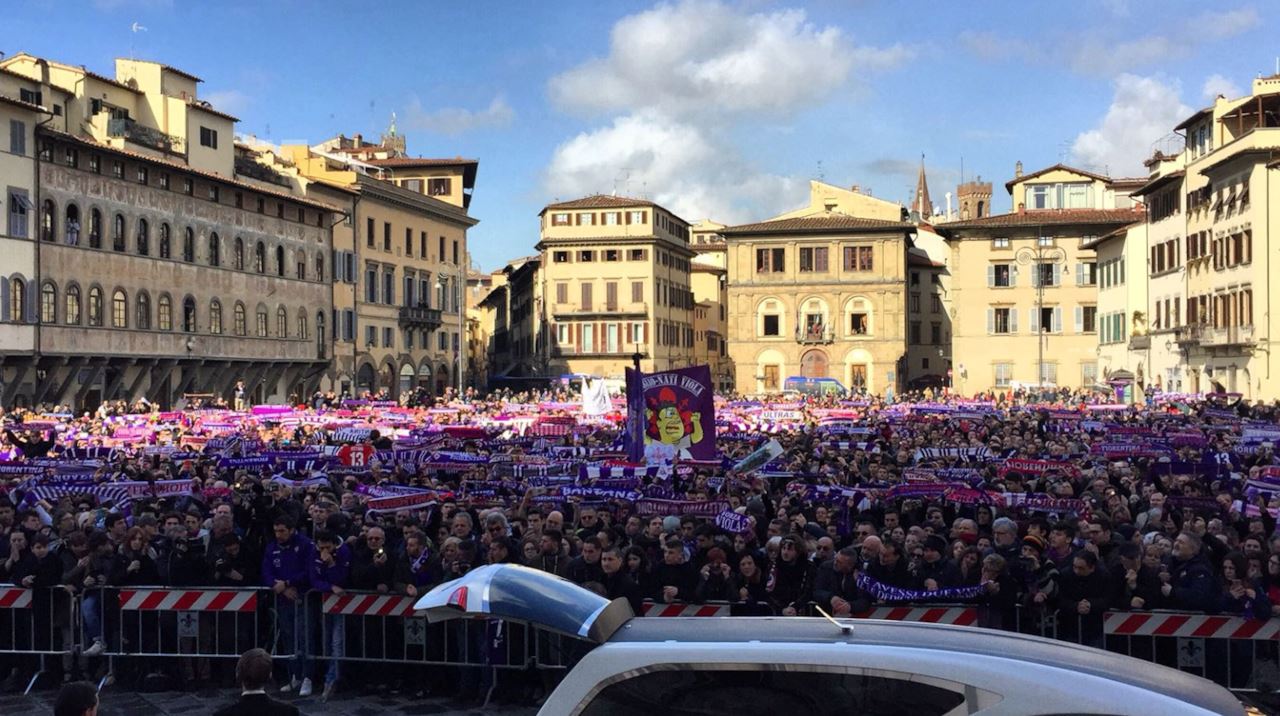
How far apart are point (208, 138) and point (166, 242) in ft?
18.9

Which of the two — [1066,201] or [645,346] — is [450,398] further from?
[1066,201]

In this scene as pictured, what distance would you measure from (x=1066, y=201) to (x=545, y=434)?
58.6 metres

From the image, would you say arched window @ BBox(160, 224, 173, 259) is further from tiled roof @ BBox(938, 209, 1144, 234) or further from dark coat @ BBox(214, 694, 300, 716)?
dark coat @ BBox(214, 694, 300, 716)

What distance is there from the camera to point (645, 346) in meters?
90.1

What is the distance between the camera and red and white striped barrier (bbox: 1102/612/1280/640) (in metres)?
9.17

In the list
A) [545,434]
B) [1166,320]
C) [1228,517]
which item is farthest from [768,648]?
[1166,320]

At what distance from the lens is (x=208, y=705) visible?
10.2 meters

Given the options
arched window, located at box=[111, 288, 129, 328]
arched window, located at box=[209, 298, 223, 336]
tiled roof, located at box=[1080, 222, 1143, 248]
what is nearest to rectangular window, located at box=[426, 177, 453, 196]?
arched window, located at box=[209, 298, 223, 336]

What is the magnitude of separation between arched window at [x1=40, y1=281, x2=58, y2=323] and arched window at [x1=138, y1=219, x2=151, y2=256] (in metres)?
5.33

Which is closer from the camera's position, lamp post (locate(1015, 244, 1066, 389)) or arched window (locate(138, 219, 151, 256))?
arched window (locate(138, 219, 151, 256))

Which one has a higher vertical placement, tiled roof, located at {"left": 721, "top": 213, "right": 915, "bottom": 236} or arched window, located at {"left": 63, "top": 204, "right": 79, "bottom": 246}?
tiled roof, located at {"left": 721, "top": 213, "right": 915, "bottom": 236}

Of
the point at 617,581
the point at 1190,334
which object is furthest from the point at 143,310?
the point at 617,581

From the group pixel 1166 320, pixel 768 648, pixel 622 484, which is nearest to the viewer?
pixel 768 648

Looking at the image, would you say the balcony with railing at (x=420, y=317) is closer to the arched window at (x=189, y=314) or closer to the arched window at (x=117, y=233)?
the arched window at (x=189, y=314)
